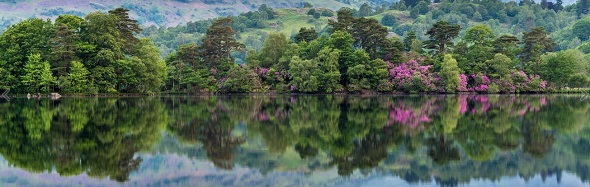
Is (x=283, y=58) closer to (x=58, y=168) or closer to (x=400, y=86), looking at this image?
(x=400, y=86)

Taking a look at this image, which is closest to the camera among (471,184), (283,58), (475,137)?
(471,184)

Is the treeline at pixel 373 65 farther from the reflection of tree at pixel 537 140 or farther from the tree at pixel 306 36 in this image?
the reflection of tree at pixel 537 140

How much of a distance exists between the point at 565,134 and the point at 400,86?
5253 centimetres

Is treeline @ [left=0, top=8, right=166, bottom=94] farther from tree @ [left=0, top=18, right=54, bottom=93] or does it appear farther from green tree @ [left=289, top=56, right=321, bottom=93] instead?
green tree @ [left=289, top=56, right=321, bottom=93]

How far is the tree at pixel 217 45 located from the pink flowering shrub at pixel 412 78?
954 inches

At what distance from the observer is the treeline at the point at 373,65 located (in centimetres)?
7425

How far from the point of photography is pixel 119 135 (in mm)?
20891

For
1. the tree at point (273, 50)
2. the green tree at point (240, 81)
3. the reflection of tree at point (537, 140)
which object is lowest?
the reflection of tree at point (537, 140)

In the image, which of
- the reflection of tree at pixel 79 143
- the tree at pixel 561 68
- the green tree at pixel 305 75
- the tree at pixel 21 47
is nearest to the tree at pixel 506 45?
the tree at pixel 561 68

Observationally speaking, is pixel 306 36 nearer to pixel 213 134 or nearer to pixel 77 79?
pixel 77 79

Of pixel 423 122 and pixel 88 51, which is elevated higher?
pixel 88 51

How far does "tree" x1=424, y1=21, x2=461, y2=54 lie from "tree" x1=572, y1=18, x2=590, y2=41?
96.3 meters

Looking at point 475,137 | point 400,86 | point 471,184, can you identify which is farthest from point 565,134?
point 400,86

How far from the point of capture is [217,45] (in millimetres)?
82062
